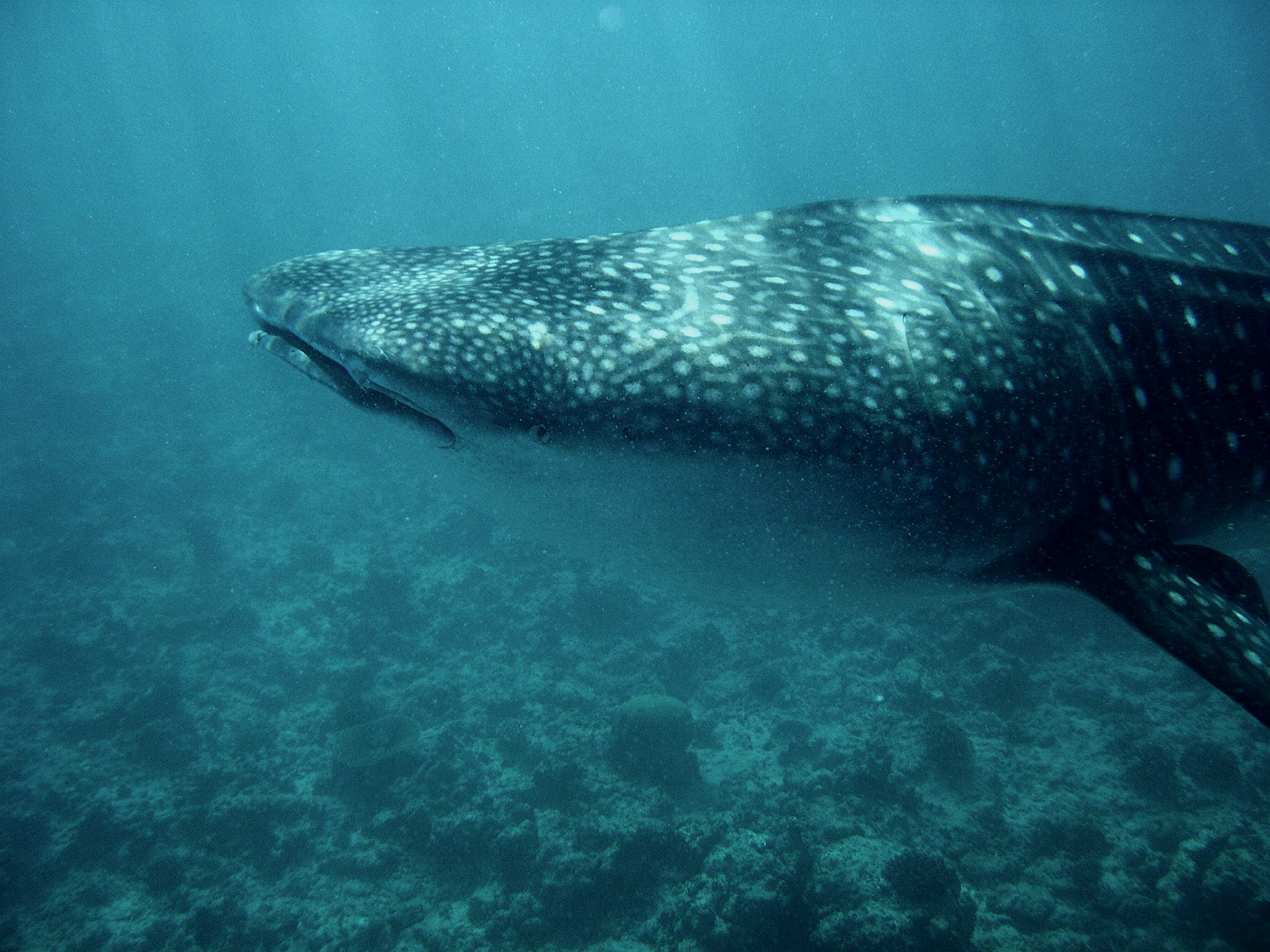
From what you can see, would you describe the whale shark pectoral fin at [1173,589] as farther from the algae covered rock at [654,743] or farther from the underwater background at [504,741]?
the algae covered rock at [654,743]

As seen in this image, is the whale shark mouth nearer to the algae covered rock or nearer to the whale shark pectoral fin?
the whale shark pectoral fin

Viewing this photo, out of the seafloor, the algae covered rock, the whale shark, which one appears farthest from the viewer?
the algae covered rock

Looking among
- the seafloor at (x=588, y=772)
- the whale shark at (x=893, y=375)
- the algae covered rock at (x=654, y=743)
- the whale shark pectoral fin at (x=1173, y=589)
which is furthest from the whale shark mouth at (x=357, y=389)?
the algae covered rock at (x=654, y=743)

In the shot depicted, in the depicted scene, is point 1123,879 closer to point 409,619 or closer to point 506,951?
point 506,951

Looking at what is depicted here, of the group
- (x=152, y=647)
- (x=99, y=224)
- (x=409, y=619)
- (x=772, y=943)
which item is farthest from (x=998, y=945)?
(x=99, y=224)

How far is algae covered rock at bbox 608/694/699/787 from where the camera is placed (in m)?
7.81

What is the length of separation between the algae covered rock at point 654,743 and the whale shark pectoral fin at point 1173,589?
6132 mm

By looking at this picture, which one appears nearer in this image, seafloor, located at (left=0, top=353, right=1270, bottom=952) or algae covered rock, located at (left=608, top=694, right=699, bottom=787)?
seafloor, located at (left=0, top=353, right=1270, bottom=952)

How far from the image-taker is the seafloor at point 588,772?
20.1 feet

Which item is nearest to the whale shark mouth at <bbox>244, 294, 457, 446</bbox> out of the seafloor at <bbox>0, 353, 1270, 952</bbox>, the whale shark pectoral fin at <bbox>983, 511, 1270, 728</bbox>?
the seafloor at <bbox>0, 353, 1270, 952</bbox>

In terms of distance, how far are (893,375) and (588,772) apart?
23.4 ft

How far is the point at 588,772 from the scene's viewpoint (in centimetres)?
793

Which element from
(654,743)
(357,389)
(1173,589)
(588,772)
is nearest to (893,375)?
(1173,589)

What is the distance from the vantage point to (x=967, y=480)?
2457 millimetres
